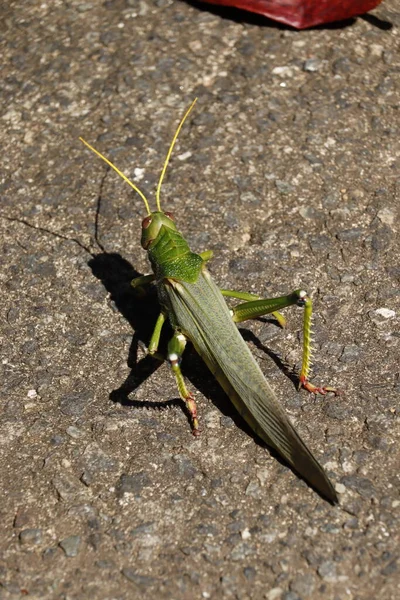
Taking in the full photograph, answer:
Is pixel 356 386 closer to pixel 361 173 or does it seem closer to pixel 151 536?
pixel 151 536

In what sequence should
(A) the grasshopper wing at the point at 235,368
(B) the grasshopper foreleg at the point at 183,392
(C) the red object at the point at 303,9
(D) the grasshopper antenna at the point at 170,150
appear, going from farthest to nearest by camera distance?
(C) the red object at the point at 303,9
(D) the grasshopper antenna at the point at 170,150
(B) the grasshopper foreleg at the point at 183,392
(A) the grasshopper wing at the point at 235,368

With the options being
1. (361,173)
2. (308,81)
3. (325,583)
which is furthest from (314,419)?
(308,81)

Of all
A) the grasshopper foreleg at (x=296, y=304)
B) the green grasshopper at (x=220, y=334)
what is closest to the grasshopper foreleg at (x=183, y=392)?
the green grasshopper at (x=220, y=334)

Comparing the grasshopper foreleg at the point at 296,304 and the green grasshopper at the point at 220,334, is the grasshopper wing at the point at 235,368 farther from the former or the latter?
the grasshopper foreleg at the point at 296,304

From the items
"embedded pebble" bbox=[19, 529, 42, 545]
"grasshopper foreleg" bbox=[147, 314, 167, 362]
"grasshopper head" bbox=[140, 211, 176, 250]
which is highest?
"grasshopper head" bbox=[140, 211, 176, 250]

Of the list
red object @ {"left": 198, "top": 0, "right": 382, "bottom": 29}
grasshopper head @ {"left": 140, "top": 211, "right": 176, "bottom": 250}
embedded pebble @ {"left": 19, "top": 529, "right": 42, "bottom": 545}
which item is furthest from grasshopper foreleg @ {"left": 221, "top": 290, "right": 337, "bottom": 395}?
red object @ {"left": 198, "top": 0, "right": 382, "bottom": 29}

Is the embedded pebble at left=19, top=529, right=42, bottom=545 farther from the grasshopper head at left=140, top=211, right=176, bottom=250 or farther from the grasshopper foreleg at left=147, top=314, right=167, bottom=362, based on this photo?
the grasshopper head at left=140, top=211, right=176, bottom=250
